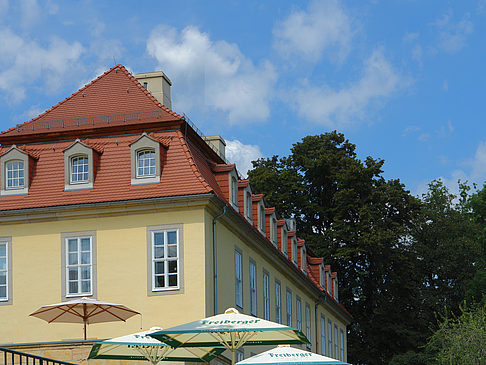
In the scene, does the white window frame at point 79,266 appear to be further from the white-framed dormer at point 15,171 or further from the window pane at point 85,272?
the white-framed dormer at point 15,171

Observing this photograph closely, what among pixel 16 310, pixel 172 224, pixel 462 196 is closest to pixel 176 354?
pixel 172 224

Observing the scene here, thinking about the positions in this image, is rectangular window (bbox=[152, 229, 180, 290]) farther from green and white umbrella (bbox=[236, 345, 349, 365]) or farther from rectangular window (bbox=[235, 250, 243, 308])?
green and white umbrella (bbox=[236, 345, 349, 365])

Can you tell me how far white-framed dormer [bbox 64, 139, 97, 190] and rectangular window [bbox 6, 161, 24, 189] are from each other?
1.61 m

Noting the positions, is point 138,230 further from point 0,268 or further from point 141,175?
point 0,268

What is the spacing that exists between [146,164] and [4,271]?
578 centimetres

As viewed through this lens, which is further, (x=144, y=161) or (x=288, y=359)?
(x=144, y=161)

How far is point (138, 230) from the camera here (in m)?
29.0

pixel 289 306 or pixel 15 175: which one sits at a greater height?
pixel 15 175

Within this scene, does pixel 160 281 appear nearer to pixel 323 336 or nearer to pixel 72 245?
pixel 72 245

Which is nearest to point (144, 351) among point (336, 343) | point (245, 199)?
point (245, 199)

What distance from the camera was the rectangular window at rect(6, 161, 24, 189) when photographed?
30.4m

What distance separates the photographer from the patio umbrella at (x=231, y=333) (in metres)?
19.3

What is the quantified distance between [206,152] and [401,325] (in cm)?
2715

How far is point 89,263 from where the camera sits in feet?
95.9
